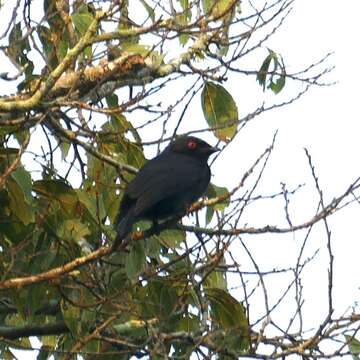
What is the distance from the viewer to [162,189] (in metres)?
8.34

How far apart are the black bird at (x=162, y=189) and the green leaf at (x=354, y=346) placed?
1324 millimetres

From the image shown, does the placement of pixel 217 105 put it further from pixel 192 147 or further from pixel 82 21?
pixel 82 21

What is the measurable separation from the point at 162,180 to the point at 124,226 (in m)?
0.69

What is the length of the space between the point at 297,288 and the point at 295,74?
184 centimetres

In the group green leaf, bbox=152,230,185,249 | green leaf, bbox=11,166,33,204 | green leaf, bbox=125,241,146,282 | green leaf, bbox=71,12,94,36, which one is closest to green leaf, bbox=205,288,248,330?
green leaf, bbox=152,230,185,249

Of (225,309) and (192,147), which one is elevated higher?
(192,147)

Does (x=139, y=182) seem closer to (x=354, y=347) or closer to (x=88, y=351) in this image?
(x=88, y=351)

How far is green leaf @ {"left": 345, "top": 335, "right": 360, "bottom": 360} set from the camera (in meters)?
7.21

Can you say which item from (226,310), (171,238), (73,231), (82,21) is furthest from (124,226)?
(82,21)

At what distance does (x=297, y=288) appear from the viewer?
717 centimetres

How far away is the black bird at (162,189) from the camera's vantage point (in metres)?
8.09

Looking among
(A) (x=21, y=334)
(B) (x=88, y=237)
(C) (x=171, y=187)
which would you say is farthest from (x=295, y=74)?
(A) (x=21, y=334)

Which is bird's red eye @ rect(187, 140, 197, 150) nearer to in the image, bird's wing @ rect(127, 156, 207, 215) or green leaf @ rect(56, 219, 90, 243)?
bird's wing @ rect(127, 156, 207, 215)

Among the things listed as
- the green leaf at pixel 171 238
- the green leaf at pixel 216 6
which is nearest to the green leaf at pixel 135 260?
the green leaf at pixel 171 238
